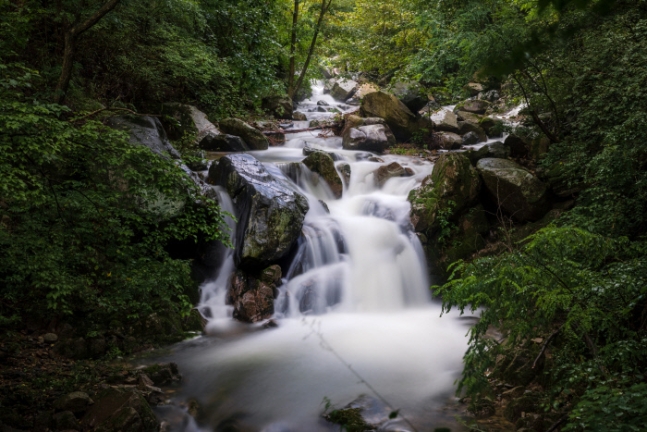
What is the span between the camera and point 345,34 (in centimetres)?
1666

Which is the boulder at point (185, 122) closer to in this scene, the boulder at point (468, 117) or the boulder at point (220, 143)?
the boulder at point (220, 143)

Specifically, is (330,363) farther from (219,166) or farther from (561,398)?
(219,166)

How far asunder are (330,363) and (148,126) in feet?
19.2

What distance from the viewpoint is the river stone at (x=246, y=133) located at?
13477 mm

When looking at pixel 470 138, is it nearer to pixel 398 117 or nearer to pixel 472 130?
pixel 472 130

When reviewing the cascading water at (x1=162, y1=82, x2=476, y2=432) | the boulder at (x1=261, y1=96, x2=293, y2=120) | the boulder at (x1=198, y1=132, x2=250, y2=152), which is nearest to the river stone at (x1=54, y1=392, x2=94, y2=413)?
the cascading water at (x1=162, y1=82, x2=476, y2=432)

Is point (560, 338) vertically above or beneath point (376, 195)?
beneath

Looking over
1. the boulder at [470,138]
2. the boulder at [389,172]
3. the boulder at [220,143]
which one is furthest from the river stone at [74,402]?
the boulder at [470,138]

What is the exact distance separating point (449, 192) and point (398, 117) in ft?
22.3

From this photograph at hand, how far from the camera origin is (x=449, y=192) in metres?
9.48

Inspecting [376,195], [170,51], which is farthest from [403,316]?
[170,51]

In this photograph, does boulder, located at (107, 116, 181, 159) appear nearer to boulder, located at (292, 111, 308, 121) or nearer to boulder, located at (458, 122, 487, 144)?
boulder, located at (292, 111, 308, 121)

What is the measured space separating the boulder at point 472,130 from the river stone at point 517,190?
6.68 metres

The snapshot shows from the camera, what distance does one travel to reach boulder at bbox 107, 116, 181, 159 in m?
8.28
